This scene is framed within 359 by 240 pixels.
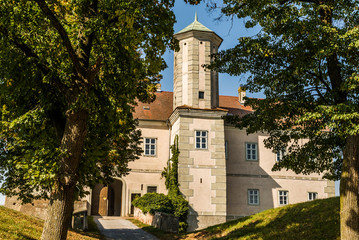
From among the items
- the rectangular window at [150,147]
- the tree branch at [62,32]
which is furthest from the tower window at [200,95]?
the tree branch at [62,32]

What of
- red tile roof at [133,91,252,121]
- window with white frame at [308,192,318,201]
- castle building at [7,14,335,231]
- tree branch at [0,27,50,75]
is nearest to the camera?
tree branch at [0,27,50,75]

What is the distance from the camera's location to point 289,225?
1284cm

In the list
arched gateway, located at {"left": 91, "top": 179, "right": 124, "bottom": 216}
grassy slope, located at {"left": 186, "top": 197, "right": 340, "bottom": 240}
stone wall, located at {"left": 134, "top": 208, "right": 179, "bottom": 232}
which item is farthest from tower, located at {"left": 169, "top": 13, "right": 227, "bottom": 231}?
arched gateway, located at {"left": 91, "top": 179, "right": 124, "bottom": 216}

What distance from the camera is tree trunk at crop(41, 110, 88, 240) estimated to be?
7117 millimetres

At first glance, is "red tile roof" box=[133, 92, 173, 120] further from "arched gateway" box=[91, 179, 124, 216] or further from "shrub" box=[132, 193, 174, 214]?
"shrub" box=[132, 193, 174, 214]

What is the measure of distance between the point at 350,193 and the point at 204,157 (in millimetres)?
15517

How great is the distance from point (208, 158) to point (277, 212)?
9.69 meters

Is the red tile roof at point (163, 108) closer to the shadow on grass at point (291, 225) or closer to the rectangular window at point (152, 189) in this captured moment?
the rectangular window at point (152, 189)

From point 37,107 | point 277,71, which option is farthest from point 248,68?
point 37,107

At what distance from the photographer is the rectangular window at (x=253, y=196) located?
27.3m

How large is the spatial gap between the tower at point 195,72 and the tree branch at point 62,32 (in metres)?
17.9

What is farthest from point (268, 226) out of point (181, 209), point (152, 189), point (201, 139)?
point (152, 189)

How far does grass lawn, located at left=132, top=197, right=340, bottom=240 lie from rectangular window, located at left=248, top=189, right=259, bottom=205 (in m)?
11.8

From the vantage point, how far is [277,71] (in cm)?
1069
